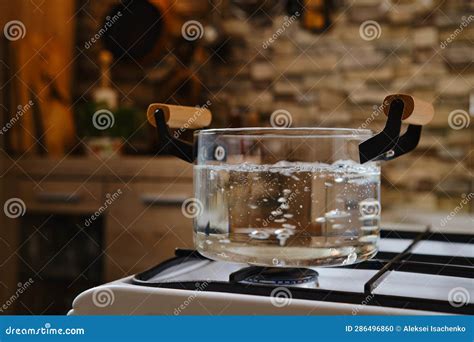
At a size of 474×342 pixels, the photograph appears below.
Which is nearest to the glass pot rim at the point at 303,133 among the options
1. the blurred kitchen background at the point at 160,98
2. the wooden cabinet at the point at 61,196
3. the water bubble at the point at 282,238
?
the water bubble at the point at 282,238

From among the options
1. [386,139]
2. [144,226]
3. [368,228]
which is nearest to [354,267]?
[368,228]

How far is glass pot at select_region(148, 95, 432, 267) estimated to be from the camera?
2.03 feet

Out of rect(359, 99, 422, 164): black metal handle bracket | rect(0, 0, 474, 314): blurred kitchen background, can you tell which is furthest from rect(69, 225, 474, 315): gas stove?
rect(0, 0, 474, 314): blurred kitchen background

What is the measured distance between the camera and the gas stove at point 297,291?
0.56 metres

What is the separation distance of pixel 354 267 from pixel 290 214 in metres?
0.18

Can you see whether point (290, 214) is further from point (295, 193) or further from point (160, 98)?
point (160, 98)

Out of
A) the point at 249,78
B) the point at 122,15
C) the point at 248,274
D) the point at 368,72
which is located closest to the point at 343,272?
the point at 248,274

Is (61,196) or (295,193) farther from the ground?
(295,193)

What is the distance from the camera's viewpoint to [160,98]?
257 centimetres

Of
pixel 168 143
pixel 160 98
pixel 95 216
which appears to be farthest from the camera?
pixel 160 98

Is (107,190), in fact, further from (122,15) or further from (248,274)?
(248,274)

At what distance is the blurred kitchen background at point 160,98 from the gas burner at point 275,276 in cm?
131

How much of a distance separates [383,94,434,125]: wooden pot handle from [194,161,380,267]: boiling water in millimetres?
71

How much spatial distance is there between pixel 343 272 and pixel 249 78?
5.88 feet
